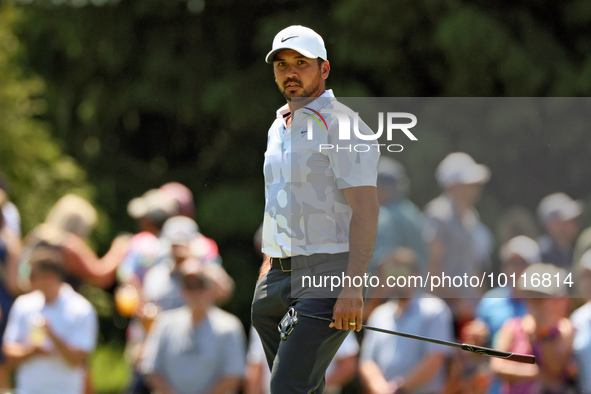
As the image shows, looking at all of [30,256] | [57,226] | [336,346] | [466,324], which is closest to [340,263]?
[336,346]

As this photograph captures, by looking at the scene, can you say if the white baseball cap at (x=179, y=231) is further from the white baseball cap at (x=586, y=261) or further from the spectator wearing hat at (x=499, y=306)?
the white baseball cap at (x=586, y=261)

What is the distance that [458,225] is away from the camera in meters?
5.51

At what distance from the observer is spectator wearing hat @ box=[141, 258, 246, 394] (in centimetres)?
591

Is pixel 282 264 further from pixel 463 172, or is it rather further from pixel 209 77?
pixel 209 77

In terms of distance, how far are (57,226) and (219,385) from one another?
1.75 meters

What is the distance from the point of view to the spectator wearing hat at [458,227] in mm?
5078

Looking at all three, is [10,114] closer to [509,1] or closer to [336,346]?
[509,1]

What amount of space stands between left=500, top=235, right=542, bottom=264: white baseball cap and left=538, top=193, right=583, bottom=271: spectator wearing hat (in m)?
0.03

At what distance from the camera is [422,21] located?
31.6 ft

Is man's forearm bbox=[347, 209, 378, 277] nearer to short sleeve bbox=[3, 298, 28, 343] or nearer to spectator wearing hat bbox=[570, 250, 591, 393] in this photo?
spectator wearing hat bbox=[570, 250, 591, 393]

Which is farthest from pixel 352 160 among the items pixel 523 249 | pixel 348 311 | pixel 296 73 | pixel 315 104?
pixel 523 249

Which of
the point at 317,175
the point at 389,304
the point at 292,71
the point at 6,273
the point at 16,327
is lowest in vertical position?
the point at 16,327

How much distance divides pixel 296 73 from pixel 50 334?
3113 mm

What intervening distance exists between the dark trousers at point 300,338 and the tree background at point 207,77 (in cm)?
602
